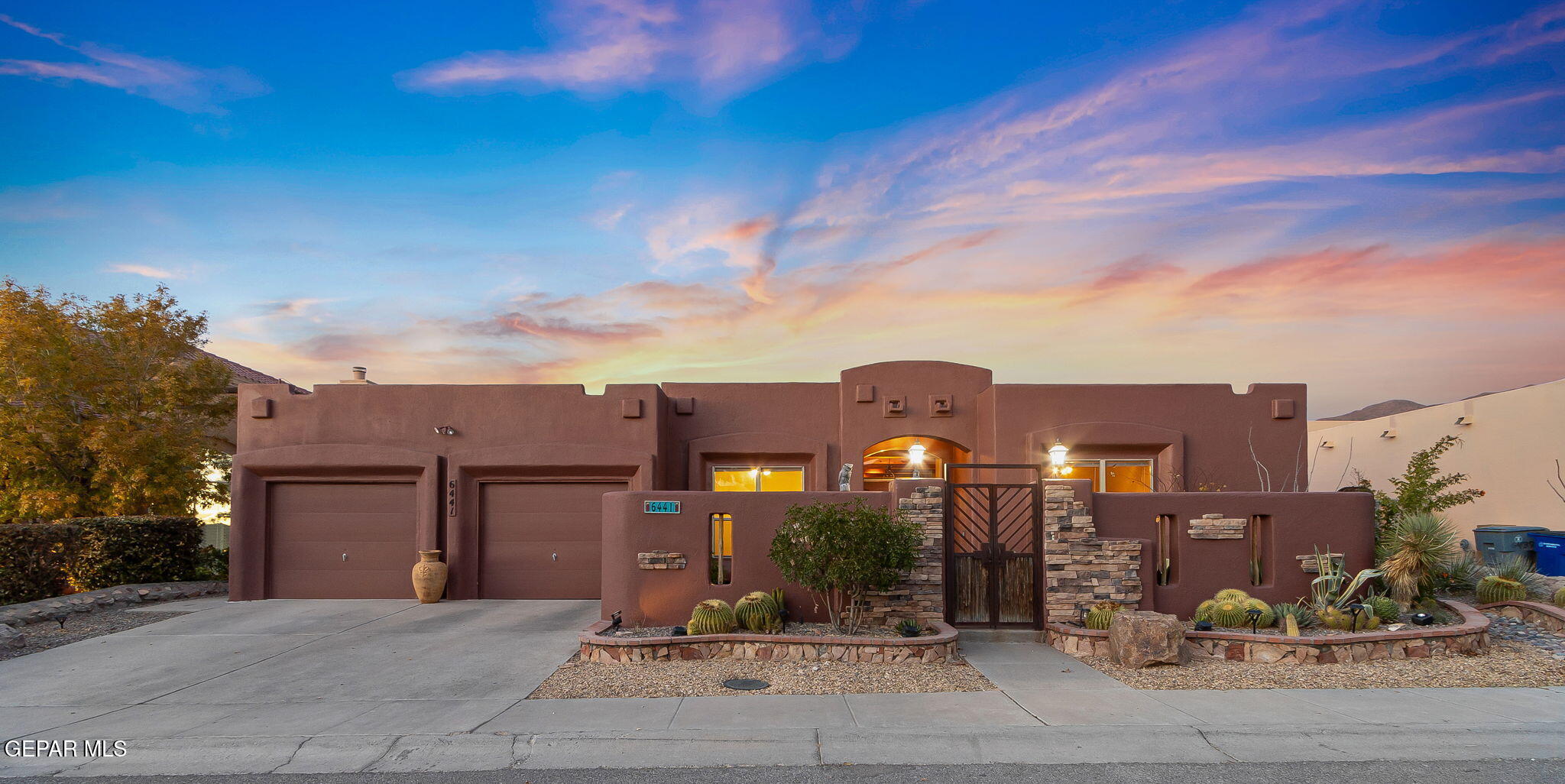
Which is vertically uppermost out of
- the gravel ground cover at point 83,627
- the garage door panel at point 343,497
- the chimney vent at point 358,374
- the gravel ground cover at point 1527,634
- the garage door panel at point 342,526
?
the chimney vent at point 358,374

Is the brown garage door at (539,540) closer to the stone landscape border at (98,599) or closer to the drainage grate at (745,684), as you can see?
the stone landscape border at (98,599)

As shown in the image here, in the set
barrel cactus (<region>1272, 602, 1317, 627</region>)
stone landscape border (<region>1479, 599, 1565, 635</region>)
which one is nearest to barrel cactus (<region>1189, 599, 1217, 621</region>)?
barrel cactus (<region>1272, 602, 1317, 627</region>)

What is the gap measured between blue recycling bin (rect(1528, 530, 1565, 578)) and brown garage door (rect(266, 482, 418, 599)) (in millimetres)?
20493

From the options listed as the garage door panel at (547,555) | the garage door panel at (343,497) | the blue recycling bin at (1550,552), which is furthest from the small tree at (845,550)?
the blue recycling bin at (1550,552)

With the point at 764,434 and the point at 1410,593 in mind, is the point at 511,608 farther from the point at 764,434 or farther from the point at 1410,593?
the point at 1410,593

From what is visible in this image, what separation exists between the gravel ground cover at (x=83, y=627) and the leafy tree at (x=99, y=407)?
3655mm

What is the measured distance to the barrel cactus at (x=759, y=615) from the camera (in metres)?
9.41

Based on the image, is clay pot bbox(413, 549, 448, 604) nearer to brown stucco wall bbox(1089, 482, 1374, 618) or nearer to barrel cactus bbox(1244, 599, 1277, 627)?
brown stucco wall bbox(1089, 482, 1374, 618)

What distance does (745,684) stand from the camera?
7.70 metres

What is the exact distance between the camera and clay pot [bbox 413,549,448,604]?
13.2 m

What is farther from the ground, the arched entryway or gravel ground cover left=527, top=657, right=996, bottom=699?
the arched entryway

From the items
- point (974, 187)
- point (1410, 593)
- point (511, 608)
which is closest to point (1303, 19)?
point (974, 187)

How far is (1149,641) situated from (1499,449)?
14480mm

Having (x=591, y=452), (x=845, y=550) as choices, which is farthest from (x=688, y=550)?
(x=591, y=452)
